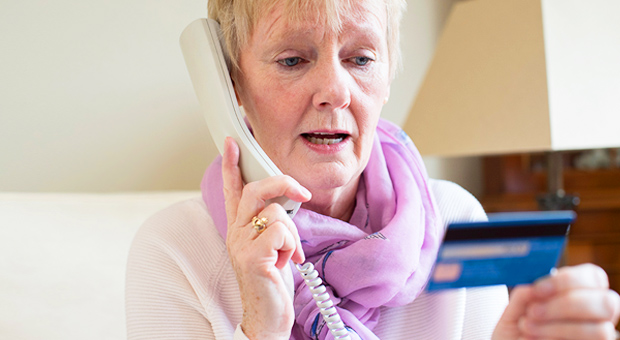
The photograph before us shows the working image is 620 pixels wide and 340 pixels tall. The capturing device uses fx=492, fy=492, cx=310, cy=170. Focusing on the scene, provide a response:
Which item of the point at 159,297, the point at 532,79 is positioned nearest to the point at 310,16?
the point at 159,297

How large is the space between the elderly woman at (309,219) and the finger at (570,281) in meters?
0.34

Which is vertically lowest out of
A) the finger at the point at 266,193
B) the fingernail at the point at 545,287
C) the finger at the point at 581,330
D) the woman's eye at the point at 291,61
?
the finger at the point at 581,330

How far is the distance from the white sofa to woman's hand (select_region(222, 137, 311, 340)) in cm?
39

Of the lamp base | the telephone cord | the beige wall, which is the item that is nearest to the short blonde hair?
the beige wall

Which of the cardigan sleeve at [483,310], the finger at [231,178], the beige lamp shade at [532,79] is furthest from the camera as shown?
the beige lamp shade at [532,79]

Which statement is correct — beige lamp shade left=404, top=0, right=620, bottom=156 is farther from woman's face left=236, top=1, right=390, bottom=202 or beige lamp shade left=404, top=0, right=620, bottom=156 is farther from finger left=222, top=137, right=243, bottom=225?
finger left=222, top=137, right=243, bottom=225

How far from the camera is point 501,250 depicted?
469mm

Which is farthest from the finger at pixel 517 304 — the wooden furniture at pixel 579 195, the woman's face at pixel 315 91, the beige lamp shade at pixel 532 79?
the wooden furniture at pixel 579 195

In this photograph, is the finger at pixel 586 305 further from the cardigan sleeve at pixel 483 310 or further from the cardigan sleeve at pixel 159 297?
the cardigan sleeve at pixel 159 297

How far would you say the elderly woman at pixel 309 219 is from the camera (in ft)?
2.79

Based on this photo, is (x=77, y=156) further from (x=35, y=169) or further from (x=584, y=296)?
(x=584, y=296)

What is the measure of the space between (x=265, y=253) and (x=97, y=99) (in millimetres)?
690

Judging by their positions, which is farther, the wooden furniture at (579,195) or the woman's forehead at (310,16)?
the wooden furniture at (579,195)

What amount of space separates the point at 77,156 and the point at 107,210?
0.16 m
